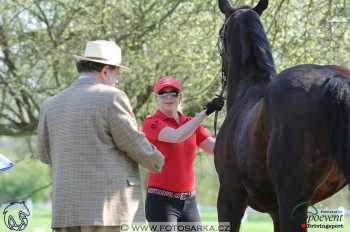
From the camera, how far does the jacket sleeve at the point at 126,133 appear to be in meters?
4.42

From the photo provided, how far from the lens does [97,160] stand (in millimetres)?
4426

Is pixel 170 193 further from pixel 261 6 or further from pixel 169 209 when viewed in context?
pixel 261 6

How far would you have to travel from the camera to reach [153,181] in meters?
6.21

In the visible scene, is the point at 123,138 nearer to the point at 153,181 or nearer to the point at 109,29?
the point at 153,181

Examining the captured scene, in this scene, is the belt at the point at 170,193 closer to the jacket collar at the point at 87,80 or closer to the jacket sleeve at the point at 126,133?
the jacket sleeve at the point at 126,133

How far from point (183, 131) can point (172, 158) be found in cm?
34

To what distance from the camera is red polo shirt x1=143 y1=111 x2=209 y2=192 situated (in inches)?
243

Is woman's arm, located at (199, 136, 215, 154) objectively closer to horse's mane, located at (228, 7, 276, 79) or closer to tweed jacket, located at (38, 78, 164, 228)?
horse's mane, located at (228, 7, 276, 79)

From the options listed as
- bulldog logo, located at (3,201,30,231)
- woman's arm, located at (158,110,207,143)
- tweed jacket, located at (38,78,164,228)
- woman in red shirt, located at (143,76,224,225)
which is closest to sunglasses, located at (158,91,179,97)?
woman in red shirt, located at (143,76,224,225)

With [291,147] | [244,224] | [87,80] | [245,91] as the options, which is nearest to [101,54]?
[87,80]

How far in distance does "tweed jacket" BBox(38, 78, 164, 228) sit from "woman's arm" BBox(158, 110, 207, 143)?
145 centimetres

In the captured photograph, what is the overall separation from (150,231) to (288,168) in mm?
1544

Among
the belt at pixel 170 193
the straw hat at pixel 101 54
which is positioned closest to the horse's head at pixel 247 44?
the belt at pixel 170 193

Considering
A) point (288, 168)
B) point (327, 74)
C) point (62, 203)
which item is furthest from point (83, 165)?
point (327, 74)
